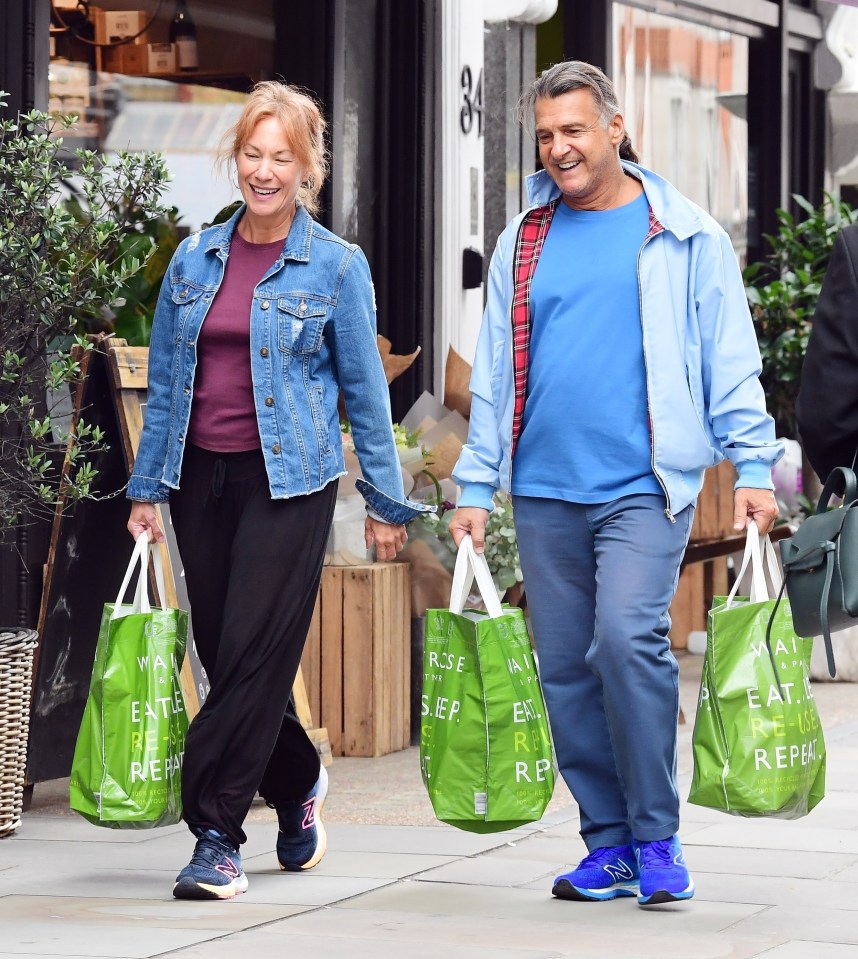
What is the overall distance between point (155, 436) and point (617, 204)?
1.21m

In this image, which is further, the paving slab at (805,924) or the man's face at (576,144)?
the man's face at (576,144)

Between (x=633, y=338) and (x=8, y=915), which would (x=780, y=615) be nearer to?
(x=633, y=338)

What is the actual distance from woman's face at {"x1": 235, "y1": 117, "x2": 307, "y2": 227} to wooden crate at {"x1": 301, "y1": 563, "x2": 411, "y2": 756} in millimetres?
2385

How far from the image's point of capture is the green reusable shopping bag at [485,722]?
432 centimetres

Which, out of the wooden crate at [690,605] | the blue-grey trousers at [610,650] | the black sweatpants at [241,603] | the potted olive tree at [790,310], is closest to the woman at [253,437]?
the black sweatpants at [241,603]

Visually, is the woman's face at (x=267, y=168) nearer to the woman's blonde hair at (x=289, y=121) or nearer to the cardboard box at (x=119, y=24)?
the woman's blonde hair at (x=289, y=121)

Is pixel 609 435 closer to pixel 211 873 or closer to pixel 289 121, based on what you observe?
pixel 289 121

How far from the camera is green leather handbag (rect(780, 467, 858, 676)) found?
3.51 metres

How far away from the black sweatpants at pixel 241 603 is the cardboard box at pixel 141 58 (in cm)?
278

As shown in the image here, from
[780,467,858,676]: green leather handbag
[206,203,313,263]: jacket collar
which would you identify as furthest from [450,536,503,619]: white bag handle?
[780,467,858,676]: green leather handbag

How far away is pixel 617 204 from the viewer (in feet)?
14.4

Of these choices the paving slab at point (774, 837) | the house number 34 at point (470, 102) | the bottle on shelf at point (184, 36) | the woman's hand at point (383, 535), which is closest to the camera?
the woman's hand at point (383, 535)

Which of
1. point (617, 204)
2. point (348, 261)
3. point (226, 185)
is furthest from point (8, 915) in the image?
point (226, 185)

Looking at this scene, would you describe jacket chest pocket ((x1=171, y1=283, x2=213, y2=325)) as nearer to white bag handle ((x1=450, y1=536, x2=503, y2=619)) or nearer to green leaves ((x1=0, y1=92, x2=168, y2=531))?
green leaves ((x1=0, y1=92, x2=168, y2=531))
